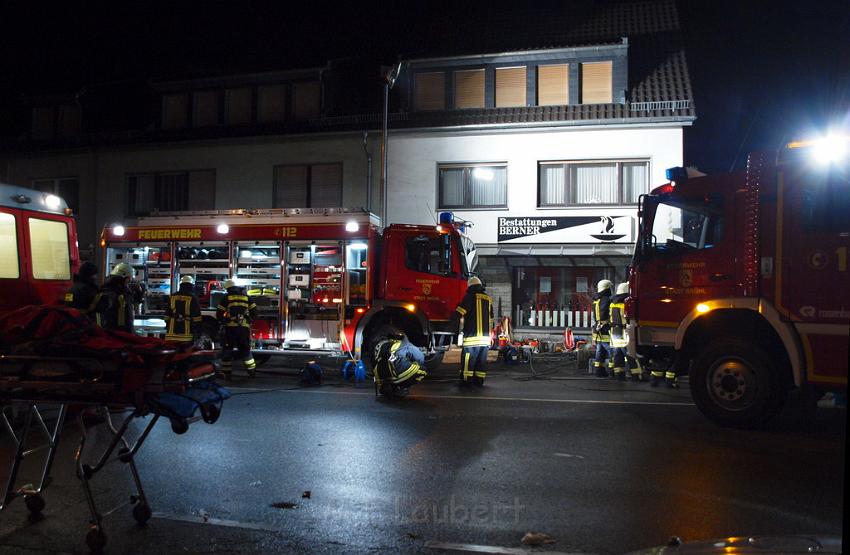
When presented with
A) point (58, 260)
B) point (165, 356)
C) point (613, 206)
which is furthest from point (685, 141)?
point (165, 356)

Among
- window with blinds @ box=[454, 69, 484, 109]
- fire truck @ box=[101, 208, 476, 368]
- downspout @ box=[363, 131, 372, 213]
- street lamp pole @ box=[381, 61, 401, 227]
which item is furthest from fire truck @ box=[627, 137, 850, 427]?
downspout @ box=[363, 131, 372, 213]

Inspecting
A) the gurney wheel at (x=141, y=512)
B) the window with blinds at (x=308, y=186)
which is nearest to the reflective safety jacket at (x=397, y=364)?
the gurney wheel at (x=141, y=512)

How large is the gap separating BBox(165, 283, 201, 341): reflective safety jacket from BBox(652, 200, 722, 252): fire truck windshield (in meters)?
7.76

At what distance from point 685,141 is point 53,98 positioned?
20.6 metres

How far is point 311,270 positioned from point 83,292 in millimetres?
4687

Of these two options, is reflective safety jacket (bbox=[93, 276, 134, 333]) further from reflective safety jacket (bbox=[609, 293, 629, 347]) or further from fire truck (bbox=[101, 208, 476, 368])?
reflective safety jacket (bbox=[609, 293, 629, 347])

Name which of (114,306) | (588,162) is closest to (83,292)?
(114,306)

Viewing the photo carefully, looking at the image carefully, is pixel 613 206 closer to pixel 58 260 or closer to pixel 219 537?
pixel 58 260

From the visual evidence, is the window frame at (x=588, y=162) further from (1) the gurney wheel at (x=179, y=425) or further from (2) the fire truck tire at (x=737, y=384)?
(1) the gurney wheel at (x=179, y=425)

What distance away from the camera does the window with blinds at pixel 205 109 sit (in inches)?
805

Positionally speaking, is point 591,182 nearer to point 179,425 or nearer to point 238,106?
point 238,106

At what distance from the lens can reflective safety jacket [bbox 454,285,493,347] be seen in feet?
33.7

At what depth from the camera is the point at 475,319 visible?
1034cm

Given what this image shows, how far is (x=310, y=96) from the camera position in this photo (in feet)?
64.4
